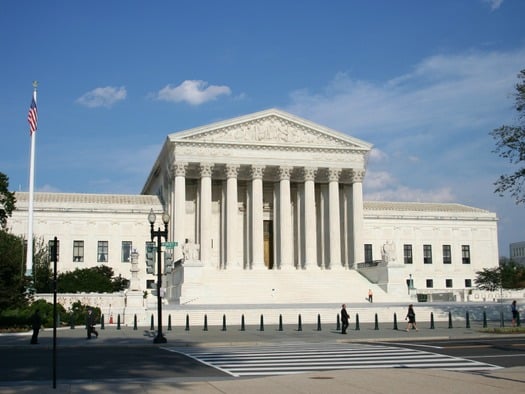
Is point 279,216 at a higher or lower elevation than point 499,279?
higher

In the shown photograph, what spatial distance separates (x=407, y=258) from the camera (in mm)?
90625

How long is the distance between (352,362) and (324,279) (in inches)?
1853

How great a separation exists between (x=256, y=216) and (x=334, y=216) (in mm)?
9033

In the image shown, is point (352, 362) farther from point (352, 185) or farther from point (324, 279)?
point (352, 185)

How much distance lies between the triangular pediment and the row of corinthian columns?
2.85 m

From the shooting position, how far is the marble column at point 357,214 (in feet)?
248

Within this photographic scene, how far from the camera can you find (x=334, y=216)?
7506 centimetres

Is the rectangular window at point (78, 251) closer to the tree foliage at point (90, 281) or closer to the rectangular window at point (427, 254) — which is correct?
the tree foliage at point (90, 281)

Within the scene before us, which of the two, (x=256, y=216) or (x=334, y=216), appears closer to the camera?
(x=256, y=216)

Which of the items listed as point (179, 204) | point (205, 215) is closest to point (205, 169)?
point (179, 204)

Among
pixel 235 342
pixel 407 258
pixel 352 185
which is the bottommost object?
pixel 235 342

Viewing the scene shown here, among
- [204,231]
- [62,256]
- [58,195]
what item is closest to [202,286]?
[204,231]

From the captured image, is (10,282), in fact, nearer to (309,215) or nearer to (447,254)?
(309,215)

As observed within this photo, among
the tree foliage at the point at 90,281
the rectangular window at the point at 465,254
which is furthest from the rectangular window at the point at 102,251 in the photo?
the rectangular window at the point at 465,254
